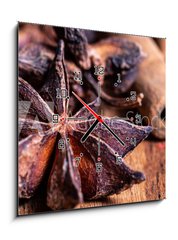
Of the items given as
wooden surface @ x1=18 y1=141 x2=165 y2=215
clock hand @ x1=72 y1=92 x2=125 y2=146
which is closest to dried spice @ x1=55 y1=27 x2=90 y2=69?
clock hand @ x1=72 y1=92 x2=125 y2=146

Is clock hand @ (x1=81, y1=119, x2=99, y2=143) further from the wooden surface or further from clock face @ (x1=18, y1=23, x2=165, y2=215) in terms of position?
the wooden surface

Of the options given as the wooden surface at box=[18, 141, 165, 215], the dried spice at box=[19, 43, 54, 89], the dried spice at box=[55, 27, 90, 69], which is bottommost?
the wooden surface at box=[18, 141, 165, 215]

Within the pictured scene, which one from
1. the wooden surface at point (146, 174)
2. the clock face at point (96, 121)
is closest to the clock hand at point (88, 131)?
Answer: the clock face at point (96, 121)

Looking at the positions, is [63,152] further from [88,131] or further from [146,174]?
[146,174]

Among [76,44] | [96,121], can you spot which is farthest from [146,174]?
[76,44]

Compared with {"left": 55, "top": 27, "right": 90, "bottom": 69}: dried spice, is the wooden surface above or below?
below

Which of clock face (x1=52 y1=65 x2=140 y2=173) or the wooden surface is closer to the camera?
clock face (x1=52 y1=65 x2=140 y2=173)
